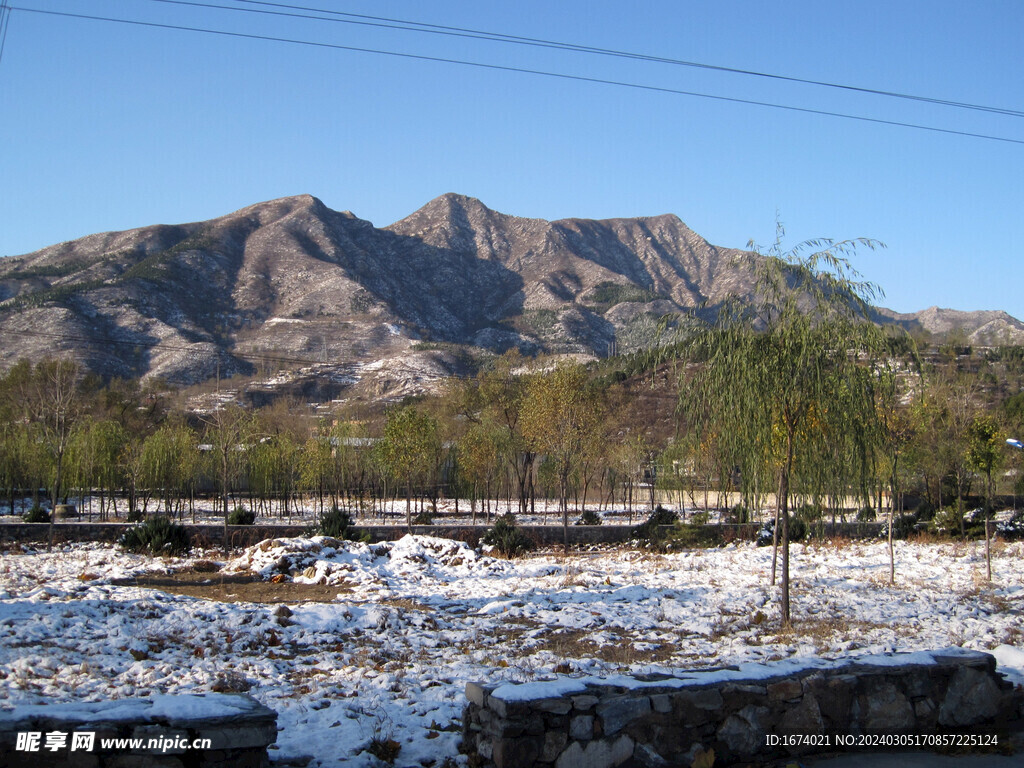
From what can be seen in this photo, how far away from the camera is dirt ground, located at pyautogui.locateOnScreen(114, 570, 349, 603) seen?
14.9 meters

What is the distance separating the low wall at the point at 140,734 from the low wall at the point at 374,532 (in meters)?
19.1

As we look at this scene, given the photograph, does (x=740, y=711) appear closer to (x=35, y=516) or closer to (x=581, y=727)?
(x=581, y=727)

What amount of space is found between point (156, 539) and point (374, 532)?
6504 millimetres

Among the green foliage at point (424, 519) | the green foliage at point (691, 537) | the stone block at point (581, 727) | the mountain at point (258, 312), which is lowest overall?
the green foliage at point (424, 519)

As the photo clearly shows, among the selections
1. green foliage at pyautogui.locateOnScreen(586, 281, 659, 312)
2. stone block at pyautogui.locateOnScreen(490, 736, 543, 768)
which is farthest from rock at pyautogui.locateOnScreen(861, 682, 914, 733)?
green foliage at pyautogui.locateOnScreen(586, 281, 659, 312)

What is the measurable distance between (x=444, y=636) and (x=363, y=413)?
57.7 metres

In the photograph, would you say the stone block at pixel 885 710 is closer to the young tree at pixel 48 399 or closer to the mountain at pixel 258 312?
the young tree at pixel 48 399

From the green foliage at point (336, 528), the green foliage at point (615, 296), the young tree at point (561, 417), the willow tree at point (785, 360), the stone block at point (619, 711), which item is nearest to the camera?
the stone block at point (619, 711)

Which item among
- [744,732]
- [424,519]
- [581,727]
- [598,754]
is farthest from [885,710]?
[424,519]

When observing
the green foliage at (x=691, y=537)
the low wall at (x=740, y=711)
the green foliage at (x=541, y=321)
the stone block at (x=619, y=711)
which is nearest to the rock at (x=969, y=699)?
the low wall at (x=740, y=711)

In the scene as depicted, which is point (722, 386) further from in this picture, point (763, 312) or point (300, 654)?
point (300, 654)

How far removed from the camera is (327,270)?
575ft

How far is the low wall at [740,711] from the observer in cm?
543

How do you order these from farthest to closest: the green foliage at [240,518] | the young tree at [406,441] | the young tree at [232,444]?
the young tree at [232,444] → the young tree at [406,441] → the green foliage at [240,518]
